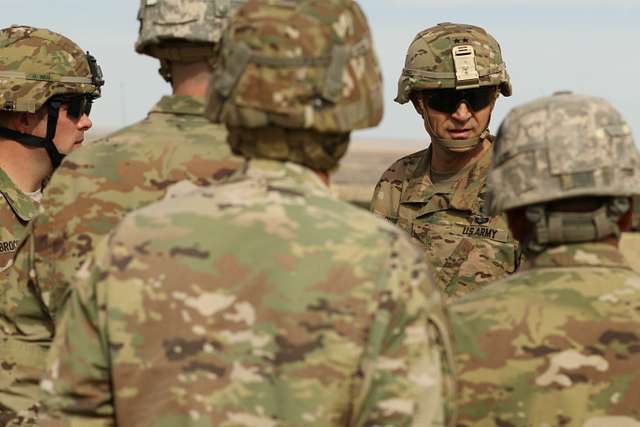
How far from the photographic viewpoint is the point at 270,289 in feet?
10.5

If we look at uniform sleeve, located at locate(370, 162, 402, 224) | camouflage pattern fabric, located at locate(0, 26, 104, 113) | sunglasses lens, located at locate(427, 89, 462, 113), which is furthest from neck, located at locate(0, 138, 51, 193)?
sunglasses lens, located at locate(427, 89, 462, 113)

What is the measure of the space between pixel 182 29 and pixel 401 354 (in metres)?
1.86

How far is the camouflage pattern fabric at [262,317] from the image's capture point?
3203 millimetres

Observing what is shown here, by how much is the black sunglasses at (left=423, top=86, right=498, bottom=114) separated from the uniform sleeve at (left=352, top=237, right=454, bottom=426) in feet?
15.4

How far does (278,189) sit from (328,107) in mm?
244

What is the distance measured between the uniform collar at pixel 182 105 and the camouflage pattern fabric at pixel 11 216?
2.15 meters

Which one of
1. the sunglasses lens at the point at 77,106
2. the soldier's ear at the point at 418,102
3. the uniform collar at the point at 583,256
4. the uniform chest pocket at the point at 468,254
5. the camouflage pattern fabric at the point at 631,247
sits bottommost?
the camouflage pattern fabric at the point at 631,247

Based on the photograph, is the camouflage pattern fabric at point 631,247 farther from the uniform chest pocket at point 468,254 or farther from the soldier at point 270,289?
the soldier at point 270,289

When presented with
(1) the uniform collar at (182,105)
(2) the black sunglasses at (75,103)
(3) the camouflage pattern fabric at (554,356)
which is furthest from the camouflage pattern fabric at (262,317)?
(2) the black sunglasses at (75,103)

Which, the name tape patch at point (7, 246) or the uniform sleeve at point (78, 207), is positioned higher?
the uniform sleeve at point (78, 207)

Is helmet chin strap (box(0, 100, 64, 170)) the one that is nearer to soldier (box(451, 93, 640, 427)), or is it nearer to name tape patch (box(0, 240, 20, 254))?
name tape patch (box(0, 240, 20, 254))

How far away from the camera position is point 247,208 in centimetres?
330

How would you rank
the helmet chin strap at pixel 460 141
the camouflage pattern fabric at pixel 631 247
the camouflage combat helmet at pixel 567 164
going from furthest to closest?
the camouflage pattern fabric at pixel 631 247
the helmet chin strap at pixel 460 141
the camouflage combat helmet at pixel 567 164

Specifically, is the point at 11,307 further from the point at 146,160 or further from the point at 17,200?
the point at 17,200
